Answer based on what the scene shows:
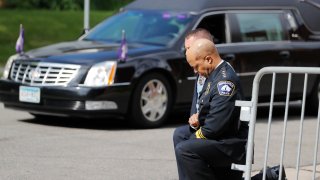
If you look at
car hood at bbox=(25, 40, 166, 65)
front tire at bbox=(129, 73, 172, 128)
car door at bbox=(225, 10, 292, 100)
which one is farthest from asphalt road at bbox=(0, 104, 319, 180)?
car hood at bbox=(25, 40, 166, 65)

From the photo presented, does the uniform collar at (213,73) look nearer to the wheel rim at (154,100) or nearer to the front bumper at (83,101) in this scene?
the front bumper at (83,101)

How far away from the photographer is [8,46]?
24250mm

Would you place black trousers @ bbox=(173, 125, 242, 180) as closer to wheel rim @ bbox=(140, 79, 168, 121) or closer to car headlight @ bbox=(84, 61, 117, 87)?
car headlight @ bbox=(84, 61, 117, 87)

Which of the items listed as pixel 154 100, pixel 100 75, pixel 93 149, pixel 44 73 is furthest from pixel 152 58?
pixel 93 149

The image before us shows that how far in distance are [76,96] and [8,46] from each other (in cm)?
1466

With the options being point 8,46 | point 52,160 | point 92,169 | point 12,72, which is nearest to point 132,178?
point 92,169

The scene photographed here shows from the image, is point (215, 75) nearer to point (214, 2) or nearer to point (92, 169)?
point (92, 169)

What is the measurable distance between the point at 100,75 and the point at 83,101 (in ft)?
1.27

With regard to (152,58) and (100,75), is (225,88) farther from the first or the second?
(152,58)

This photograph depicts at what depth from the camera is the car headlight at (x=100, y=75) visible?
10.1 m

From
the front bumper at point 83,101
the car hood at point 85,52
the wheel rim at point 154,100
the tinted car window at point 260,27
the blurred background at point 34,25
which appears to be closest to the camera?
the front bumper at point 83,101

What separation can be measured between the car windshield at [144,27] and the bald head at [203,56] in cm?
541

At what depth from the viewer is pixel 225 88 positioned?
18.3ft

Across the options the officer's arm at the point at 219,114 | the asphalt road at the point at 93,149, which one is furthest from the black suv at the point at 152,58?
the officer's arm at the point at 219,114
